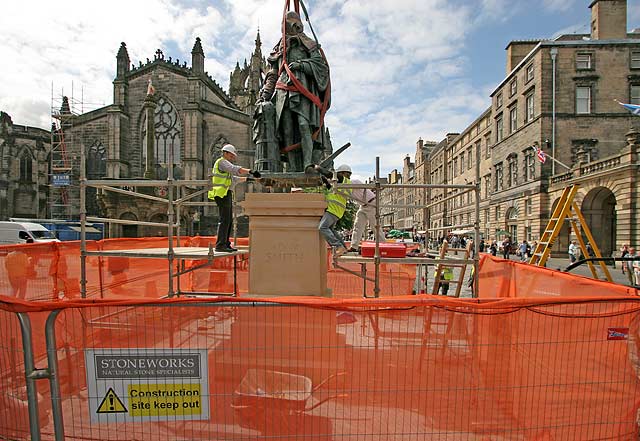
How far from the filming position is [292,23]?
4.61 metres

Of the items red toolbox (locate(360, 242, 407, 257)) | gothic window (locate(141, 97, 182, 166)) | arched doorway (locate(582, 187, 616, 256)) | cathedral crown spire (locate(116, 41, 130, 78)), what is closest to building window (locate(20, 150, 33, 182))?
cathedral crown spire (locate(116, 41, 130, 78))

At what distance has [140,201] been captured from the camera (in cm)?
3000

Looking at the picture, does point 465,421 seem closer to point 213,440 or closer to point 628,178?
point 213,440

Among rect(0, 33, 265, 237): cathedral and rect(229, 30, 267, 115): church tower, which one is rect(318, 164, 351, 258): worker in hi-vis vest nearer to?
rect(0, 33, 265, 237): cathedral

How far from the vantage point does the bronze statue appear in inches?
180

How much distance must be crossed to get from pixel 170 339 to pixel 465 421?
2.29 metres

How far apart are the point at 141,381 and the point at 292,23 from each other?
4390mm

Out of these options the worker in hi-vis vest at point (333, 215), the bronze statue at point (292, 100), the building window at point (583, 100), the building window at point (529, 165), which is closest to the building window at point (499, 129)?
the building window at point (529, 165)

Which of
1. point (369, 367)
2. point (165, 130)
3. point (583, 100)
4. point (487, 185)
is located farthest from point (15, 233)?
point (583, 100)

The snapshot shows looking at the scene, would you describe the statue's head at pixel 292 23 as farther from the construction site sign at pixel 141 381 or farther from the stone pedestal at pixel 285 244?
the construction site sign at pixel 141 381

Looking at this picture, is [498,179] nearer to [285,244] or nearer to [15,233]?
[285,244]

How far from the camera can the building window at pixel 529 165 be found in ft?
92.8

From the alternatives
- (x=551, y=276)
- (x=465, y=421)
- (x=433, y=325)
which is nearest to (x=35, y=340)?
(x=433, y=325)

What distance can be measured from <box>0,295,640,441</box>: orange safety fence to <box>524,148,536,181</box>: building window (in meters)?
29.9
